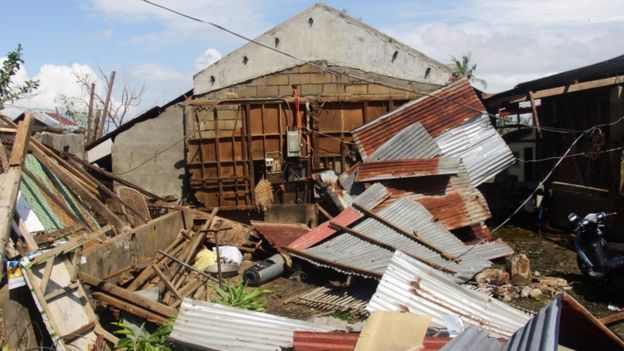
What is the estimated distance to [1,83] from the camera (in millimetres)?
14125

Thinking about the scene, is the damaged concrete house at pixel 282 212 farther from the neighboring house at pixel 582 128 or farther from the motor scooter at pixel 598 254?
the neighboring house at pixel 582 128

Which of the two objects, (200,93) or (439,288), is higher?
(200,93)

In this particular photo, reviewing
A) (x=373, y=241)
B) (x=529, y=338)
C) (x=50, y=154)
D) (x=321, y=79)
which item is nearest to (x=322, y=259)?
(x=373, y=241)

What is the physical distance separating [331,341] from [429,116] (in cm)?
783

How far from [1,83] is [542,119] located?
525 inches

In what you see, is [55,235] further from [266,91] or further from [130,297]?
[266,91]

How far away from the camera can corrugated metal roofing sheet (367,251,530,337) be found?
6266 millimetres

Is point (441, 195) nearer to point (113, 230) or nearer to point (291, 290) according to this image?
point (291, 290)

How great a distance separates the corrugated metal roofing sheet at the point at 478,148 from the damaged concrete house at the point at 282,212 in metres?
0.03

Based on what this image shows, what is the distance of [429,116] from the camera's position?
460 inches

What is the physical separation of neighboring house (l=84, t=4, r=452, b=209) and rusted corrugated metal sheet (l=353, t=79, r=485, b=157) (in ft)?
2.53

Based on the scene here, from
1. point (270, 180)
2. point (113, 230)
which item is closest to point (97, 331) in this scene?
point (113, 230)

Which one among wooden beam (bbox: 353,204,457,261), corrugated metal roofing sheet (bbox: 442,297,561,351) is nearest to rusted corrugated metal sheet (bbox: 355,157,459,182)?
wooden beam (bbox: 353,204,457,261)

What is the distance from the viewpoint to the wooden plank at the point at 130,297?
646 cm
